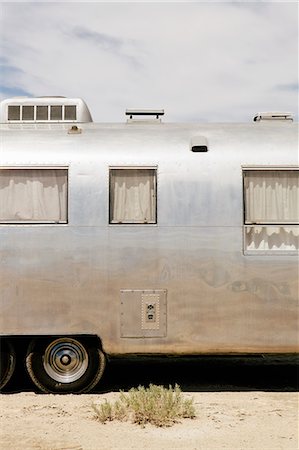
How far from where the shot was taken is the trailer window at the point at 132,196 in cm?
790

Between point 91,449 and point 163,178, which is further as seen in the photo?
point 163,178

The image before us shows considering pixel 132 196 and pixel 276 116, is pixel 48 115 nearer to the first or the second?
pixel 132 196

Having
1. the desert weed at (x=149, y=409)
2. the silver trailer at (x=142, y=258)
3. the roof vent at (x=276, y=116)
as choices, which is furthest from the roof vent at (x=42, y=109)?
the desert weed at (x=149, y=409)

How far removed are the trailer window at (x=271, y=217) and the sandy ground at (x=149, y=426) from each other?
6.40ft

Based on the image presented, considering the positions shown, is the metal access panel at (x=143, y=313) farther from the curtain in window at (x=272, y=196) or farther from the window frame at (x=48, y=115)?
the window frame at (x=48, y=115)

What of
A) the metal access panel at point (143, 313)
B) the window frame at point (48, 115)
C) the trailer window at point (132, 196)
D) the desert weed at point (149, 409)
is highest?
the window frame at point (48, 115)

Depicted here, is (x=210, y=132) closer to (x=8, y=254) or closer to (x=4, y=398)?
(x=8, y=254)

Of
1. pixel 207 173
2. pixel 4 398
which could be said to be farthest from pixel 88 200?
pixel 4 398

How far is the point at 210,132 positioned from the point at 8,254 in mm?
3176

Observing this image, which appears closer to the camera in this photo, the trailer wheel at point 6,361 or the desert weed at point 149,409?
the desert weed at point 149,409

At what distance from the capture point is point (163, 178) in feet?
26.2

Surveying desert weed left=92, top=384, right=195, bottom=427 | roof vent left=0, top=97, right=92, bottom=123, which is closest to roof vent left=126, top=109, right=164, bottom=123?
roof vent left=0, top=97, right=92, bottom=123

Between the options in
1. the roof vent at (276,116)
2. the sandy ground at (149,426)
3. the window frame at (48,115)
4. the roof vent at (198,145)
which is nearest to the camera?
the sandy ground at (149,426)

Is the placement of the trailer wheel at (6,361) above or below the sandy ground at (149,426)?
above
